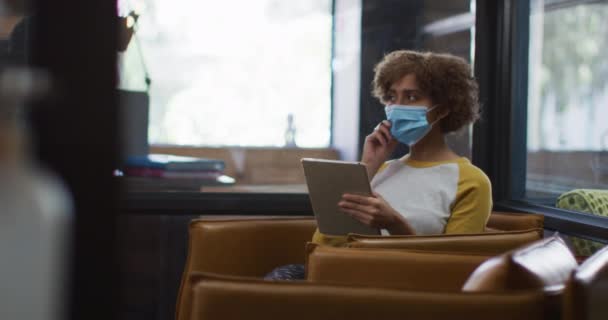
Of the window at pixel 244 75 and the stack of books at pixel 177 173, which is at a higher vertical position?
the window at pixel 244 75

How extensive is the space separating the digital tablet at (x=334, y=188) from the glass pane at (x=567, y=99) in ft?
3.72

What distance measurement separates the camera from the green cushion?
2.72 metres

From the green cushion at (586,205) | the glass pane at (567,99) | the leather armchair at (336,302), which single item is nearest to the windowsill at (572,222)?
the green cushion at (586,205)

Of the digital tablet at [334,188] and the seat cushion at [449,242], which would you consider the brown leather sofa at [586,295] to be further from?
the digital tablet at [334,188]

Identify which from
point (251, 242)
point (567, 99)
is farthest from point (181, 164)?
point (567, 99)

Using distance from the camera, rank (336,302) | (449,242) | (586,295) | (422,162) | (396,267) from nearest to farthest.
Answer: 1. (586,295)
2. (336,302)
3. (396,267)
4. (449,242)
5. (422,162)

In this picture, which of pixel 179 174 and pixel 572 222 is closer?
pixel 572 222

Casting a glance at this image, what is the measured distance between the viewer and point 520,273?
1214 mm

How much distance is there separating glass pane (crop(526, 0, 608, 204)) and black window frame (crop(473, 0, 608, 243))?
61 millimetres

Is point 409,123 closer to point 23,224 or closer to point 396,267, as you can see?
point 396,267

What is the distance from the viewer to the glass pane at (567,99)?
3439mm

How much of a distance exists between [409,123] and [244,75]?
6.27 feet

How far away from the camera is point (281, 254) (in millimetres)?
2734

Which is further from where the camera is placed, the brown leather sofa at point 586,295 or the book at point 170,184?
the book at point 170,184
